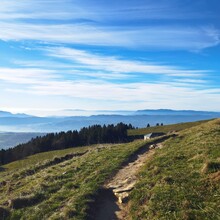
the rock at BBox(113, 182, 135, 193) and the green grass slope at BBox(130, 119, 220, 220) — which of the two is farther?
the rock at BBox(113, 182, 135, 193)

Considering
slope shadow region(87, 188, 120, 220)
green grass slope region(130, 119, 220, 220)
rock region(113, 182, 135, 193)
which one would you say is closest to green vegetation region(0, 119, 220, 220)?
green grass slope region(130, 119, 220, 220)

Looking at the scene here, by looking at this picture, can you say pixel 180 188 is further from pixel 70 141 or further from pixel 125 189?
pixel 70 141

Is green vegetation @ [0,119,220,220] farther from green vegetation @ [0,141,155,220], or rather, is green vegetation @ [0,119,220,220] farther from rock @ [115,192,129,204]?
rock @ [115,192,129,204]

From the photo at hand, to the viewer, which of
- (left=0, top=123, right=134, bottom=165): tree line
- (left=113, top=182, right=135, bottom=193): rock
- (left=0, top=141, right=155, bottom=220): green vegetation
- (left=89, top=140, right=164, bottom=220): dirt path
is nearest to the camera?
(left=89, top=140, right=164, bottom=220): dirt path

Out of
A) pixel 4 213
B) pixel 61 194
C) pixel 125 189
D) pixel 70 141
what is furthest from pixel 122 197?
pixel 70 141

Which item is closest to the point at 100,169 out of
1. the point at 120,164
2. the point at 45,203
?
the point at 120,164

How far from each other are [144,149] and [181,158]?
31.8ft

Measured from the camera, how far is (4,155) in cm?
10694

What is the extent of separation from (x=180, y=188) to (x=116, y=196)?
3727mm

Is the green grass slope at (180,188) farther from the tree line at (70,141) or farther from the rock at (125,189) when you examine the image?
the tree line at (70,141)

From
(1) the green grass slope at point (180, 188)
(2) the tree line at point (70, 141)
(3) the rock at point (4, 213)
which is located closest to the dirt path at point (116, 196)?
(1) the green grass slope at point (180, 188)

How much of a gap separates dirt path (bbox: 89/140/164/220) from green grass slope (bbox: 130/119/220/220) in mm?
498

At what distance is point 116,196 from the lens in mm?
18953

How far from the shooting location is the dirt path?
54.6 ft
